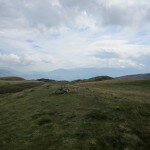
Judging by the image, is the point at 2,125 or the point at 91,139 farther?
the point at 2,125

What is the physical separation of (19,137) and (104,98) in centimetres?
1704

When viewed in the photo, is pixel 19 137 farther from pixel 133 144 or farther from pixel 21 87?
pixel 21 87

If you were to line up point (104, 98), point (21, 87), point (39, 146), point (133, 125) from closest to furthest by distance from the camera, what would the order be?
point (39, 146), point (133, 125), point (104, 98), point (21, 87)

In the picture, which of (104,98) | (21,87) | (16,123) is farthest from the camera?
(21,87)

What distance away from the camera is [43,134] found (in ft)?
90.2

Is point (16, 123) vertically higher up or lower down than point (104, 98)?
lower down

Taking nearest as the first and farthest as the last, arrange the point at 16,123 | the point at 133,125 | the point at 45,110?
the point at 133,125 → the point at 16,123 → the point at 45,110

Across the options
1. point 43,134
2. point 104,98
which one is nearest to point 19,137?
point 43,134

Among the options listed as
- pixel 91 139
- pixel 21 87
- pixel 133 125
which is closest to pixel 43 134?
pixel 91 139

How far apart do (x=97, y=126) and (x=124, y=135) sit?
2.96 m

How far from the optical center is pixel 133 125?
99.1 feet

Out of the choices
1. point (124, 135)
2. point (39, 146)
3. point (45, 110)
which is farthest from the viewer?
point (45, 110)

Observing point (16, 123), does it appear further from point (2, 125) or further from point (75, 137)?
point (75, 137)

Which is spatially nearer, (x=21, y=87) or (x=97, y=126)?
(x=97, y=126)
